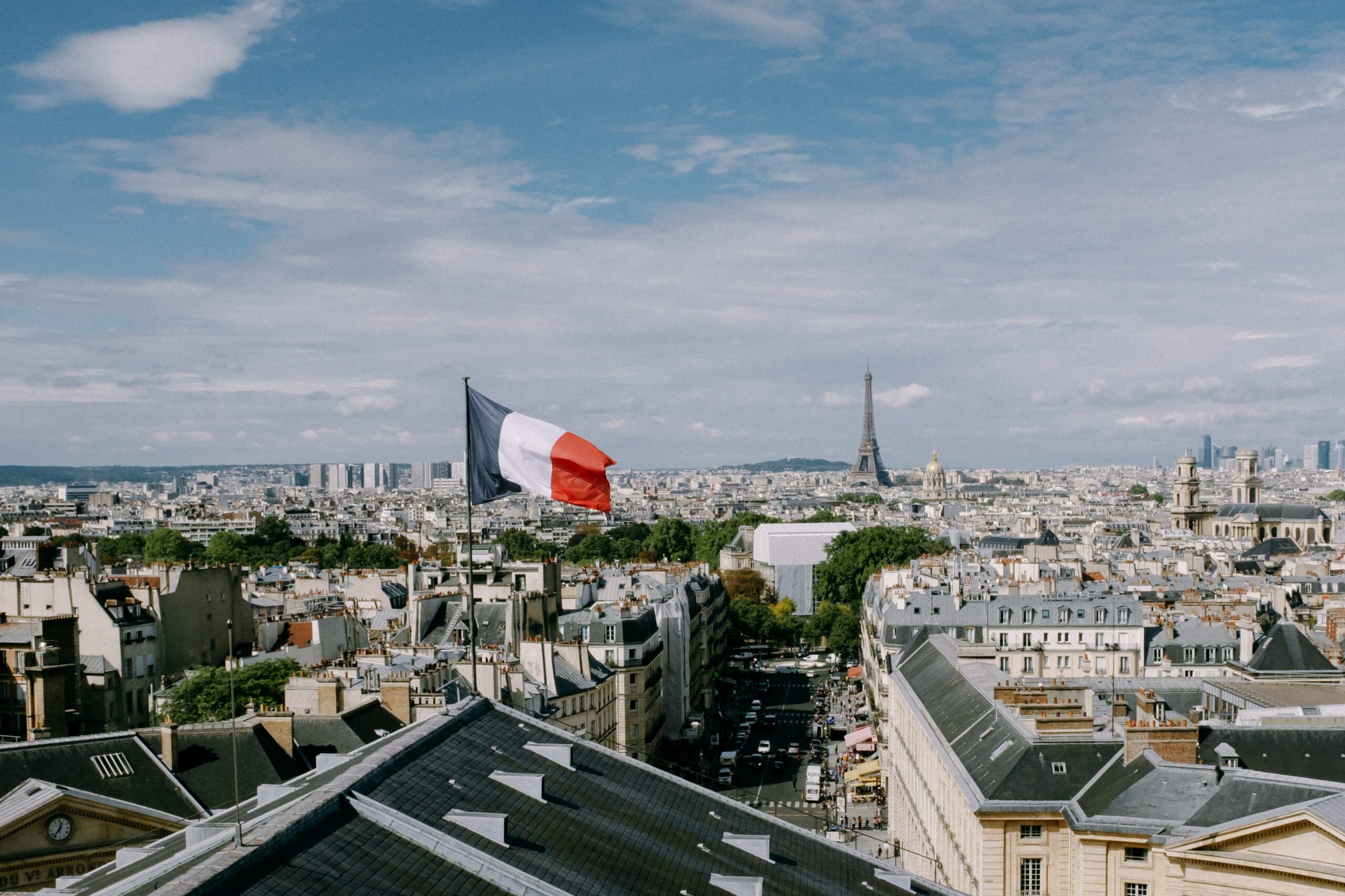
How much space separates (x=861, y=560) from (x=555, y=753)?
10293 centimetres

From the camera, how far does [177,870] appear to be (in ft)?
49.6

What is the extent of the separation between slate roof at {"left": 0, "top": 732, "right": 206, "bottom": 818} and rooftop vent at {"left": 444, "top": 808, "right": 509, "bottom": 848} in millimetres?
15563

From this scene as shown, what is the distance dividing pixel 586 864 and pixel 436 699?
21201 mm

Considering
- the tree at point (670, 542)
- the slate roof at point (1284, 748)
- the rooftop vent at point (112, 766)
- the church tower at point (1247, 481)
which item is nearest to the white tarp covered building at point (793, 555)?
the tree at point (670, 542)

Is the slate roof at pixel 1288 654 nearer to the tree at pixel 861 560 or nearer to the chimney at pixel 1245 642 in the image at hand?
the chimney at pixel 1245 642

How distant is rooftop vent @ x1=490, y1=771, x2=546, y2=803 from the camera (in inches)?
774

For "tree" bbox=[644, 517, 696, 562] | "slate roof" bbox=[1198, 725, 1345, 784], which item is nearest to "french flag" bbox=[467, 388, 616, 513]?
"slate roof" bbox=[1198, 725, 1345, 784]

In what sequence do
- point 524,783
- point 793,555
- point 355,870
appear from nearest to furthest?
point 355,870 < point 524,783 < point 793,555

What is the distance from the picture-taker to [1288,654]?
50594 mm

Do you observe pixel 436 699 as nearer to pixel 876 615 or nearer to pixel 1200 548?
pixel 876 615

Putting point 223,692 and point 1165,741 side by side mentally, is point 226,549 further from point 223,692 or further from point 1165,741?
point 1165,741

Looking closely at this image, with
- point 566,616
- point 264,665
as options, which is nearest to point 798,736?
point 566,616

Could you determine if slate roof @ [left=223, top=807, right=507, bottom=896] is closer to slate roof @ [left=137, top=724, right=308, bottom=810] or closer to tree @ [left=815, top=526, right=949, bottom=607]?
slate roof @ [left=137, top=724, right=308, bottom=810]

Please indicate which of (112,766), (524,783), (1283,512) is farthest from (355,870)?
(1283,512)
